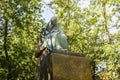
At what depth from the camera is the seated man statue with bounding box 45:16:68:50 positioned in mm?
8195

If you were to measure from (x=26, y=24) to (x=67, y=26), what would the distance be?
4.72 m

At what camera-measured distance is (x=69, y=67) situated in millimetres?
7742

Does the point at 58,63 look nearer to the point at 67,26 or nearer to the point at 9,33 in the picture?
the point at 9,33

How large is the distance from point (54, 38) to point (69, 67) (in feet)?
3.54

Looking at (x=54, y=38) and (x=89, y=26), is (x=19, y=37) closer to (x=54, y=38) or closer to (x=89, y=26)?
(x=89, y=26)

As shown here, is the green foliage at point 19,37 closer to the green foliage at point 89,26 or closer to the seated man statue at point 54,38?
the green foliage at point 89,26

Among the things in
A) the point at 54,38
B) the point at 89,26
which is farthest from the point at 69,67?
the point at 89,26

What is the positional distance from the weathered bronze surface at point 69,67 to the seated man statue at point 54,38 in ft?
1.52

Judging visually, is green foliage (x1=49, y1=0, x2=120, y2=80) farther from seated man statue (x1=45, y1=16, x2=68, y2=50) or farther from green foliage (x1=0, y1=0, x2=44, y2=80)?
seated man statue (x1=45, y1=16, x2=68, y2=50)

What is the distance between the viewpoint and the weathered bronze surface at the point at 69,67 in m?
7.52

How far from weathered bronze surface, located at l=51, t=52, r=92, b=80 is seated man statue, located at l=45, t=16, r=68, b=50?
1.52 ft

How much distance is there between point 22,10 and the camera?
64.3 feet

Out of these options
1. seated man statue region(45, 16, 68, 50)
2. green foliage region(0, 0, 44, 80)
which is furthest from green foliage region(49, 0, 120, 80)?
seated man statue region(45, 16, 68, 50)

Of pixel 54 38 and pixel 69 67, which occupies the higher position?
pixel 54 38
